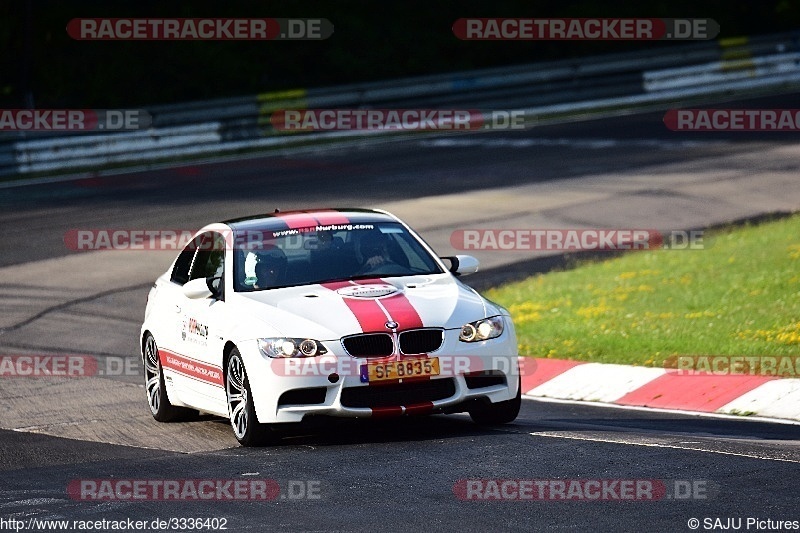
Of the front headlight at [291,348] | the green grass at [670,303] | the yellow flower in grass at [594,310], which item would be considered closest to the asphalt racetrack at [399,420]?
the front headlight at [291,348]

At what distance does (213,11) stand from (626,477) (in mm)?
26818

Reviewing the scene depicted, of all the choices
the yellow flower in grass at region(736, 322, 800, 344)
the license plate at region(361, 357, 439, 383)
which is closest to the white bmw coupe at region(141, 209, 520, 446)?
the license plate at region(361, 357, 439, 383)

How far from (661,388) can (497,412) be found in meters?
2.31

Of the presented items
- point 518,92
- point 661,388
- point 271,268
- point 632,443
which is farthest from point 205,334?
point 518,92

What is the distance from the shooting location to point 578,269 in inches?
696

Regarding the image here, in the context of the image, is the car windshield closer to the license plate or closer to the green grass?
the license plate

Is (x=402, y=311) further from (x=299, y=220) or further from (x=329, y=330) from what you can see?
(x=299, y=220)

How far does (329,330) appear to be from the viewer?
9625 mm

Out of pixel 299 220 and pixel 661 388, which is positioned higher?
pixel 299 220

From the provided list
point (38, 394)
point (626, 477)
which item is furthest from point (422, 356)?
point (38, 394)

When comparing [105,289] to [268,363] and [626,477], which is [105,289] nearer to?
[268,363]

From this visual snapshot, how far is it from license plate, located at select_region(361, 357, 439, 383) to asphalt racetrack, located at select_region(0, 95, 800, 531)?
1.39 feet

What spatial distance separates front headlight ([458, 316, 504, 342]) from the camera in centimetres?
983

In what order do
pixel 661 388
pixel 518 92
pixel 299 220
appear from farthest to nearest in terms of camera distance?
pixel 518 92, pixel 661 388, pixel 299 220
